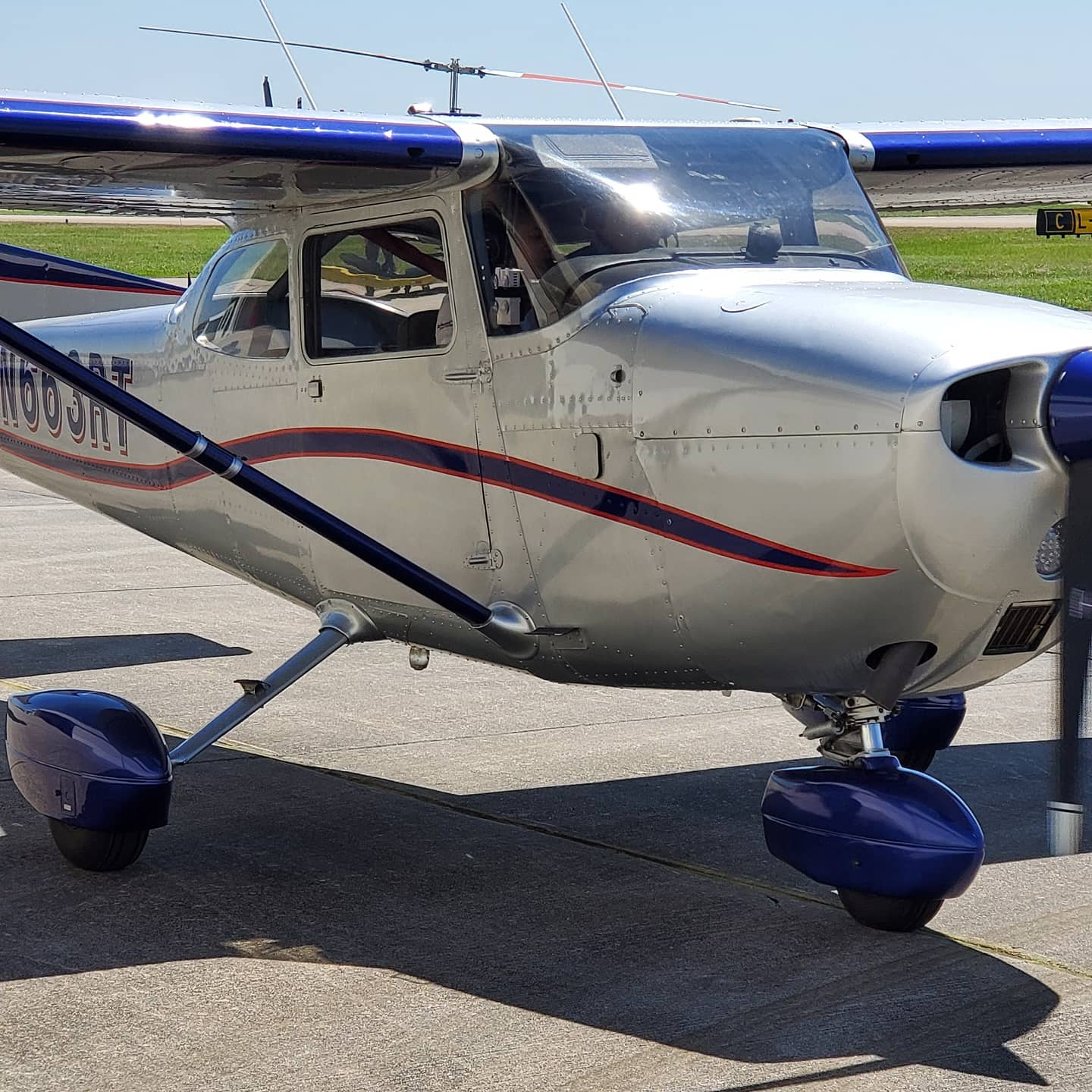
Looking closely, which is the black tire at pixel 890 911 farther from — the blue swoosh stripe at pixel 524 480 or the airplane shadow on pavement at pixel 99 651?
the airplane shadow on pavement at pixel 99 651

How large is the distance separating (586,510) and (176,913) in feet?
5.63

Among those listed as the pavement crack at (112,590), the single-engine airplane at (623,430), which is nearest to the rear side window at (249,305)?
the single-engine airplane at (623,430)

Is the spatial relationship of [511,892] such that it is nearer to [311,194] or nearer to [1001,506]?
[1001,506]

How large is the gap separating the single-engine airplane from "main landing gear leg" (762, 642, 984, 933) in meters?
0.01

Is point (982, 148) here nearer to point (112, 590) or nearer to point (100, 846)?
point (100, 846)

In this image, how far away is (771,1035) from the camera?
13.3 ft

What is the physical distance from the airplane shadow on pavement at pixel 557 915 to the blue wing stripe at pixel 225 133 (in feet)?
7.44

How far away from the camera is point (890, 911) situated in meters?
4.73

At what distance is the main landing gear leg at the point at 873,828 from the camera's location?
4.50 meters

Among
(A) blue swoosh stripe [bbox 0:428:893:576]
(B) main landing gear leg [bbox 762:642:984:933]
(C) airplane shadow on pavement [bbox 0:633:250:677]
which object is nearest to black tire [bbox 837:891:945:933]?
(B) main landing gear leg [bbox 762:642:984:933]

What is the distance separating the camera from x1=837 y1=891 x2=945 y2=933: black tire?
4.71m

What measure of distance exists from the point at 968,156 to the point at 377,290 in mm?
2527

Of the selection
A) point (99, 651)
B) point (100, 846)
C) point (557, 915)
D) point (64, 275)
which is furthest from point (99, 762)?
point (64, 275)

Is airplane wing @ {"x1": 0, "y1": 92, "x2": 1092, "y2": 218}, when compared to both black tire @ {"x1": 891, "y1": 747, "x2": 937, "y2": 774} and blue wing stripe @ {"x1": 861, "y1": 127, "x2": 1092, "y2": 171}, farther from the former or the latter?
black tire @ {"x1": 891, "y1": 747, "x2": 937, "y2": 774}
